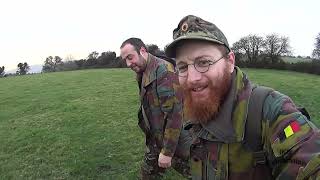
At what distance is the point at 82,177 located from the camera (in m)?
9.91

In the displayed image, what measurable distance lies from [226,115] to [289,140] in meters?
0.51

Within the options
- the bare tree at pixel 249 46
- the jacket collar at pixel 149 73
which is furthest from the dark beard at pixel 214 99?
the bare tree at pixel 249 46

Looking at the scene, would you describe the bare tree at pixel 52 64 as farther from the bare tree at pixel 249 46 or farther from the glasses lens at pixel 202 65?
the glasses lens at pixel 202 65

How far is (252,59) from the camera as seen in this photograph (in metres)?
52.4

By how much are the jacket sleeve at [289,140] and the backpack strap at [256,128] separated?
0.13 ft

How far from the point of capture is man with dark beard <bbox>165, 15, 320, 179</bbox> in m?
2.35

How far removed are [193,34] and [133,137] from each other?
36.1 feet

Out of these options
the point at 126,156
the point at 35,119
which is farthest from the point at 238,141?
the point at 35,119

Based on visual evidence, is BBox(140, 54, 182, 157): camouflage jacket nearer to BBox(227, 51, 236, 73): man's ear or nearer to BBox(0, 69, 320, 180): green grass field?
BBox(227, 51, 236, 73): man's ear

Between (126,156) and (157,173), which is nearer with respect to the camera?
(157,173)

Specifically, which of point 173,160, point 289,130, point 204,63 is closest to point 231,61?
point 204,63

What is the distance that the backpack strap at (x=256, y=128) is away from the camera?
2.49 m

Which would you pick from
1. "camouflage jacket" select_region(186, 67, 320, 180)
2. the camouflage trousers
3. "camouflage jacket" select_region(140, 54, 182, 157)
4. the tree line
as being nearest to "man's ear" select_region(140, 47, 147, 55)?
"camouflage jacket" select_region(140, 54, 182, 157)

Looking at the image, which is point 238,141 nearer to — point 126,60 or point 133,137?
point 126,60
